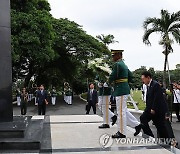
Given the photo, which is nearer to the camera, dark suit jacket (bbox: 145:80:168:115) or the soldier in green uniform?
dark suit jacket (bbox: 145:80:168:115)

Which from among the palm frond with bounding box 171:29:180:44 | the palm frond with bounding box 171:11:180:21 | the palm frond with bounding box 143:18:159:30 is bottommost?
the palm frond with bounding box 171:29:180:44

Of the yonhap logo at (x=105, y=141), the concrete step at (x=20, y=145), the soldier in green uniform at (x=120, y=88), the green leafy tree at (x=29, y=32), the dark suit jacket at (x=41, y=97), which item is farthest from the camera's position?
the green leafy tree at (x=29, y=32)

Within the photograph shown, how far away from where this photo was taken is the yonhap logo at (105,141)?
631cm

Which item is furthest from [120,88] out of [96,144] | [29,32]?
[29,32]

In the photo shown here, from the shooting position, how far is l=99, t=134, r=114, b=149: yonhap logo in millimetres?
6312

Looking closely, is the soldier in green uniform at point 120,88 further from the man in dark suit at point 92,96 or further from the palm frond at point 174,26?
the palm frond at point 174,26

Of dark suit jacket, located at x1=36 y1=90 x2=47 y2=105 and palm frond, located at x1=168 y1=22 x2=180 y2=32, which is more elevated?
palm frond, located at x1=168 y1=22 x2=180 y2=32

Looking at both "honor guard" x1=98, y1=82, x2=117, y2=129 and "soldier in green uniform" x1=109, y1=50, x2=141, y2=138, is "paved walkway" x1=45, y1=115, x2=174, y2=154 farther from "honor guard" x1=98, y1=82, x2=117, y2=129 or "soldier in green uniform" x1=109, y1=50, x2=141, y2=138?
"honor guard" x1=98, y1=82, x2=117, y2=129

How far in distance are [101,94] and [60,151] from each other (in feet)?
9.66

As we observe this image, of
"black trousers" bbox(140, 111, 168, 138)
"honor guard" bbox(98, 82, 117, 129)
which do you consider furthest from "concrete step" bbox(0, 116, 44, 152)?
"black trousers" bbox(140, 111, 168, 138)

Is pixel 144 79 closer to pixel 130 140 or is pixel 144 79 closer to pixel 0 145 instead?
pixel 130 140

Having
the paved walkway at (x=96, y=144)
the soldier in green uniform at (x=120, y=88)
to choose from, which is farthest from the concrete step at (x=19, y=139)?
the soldier in green uniform at (x=120, y=88)

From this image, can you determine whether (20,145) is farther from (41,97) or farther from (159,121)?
(41,97)

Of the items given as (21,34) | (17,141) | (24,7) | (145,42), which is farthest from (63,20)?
(17,141)
